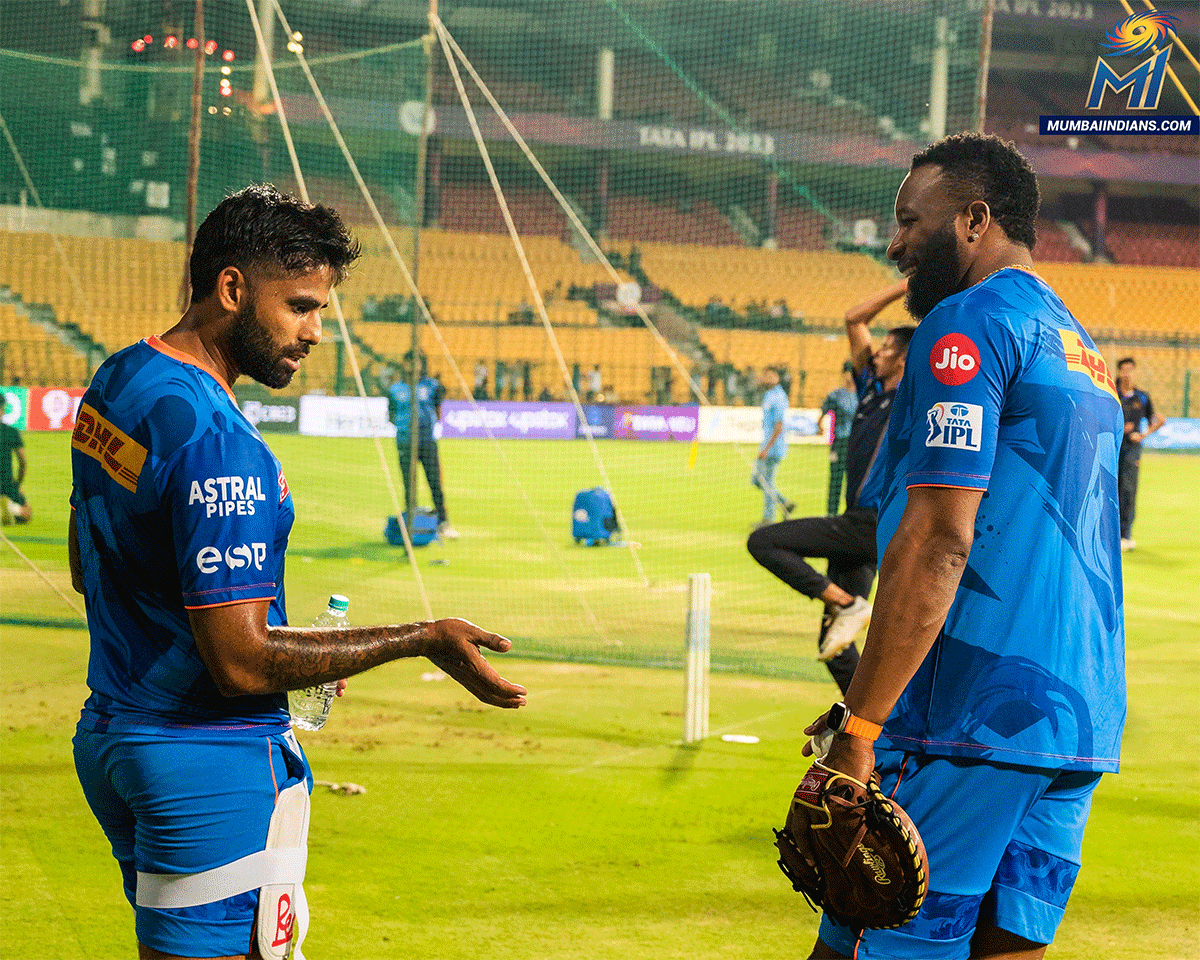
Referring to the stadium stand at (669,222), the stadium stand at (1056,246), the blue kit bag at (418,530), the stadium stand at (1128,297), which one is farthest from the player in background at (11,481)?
the stadium stand at (1056,246)

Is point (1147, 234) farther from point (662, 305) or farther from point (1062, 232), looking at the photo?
point (662, 305)

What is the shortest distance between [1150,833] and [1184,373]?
2974 cm

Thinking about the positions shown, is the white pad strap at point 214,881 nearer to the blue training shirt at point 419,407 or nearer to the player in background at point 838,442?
the player in background at point 838,442

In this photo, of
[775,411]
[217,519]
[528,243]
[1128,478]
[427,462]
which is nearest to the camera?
[217,519]

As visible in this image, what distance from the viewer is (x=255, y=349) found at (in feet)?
7.14

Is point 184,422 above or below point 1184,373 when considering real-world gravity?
above

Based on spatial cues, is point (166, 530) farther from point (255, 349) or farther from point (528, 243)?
point (528, 243)

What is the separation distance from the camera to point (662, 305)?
34.1m

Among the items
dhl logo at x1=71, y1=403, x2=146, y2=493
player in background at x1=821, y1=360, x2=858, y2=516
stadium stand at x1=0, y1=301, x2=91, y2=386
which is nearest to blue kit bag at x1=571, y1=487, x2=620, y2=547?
player in background at x1=821, y1=360, x2=858, y2=516

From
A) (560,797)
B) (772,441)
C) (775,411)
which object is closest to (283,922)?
(560,797)

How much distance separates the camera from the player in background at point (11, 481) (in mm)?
13219

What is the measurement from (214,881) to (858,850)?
3.48ft

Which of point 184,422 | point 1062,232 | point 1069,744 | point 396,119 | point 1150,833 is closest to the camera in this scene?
point 184,422

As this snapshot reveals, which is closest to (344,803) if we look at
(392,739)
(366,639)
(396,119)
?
(392,739)
